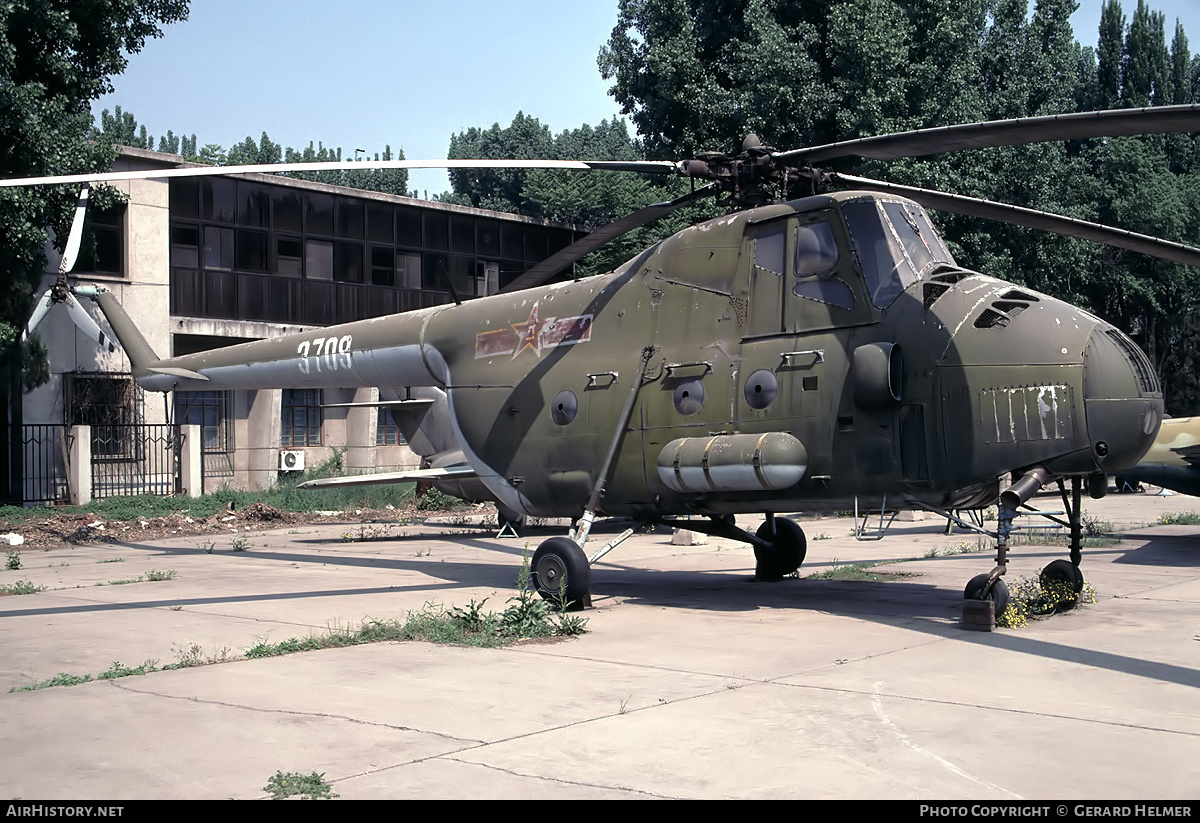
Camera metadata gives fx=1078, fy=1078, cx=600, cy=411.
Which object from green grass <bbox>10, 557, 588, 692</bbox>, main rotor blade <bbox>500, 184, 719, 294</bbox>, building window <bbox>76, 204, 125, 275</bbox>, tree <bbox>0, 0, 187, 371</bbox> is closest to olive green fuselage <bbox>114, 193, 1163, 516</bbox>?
main rotor blade <bbox>500, 184, 719, 294</bbox>

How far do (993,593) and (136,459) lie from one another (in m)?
20.1

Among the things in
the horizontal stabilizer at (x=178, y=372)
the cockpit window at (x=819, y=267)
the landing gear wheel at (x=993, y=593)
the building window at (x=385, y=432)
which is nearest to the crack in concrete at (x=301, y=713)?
the landing gear wheel at (x=993, y=593)

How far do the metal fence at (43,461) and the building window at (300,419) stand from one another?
6.35 metres

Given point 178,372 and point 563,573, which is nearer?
point 563,573

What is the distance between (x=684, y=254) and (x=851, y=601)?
12.0 ft

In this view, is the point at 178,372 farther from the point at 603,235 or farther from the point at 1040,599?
the point at 1040,599

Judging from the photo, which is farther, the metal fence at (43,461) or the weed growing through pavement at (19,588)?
the metal fence at (43,461)

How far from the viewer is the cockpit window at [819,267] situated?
29.8ft

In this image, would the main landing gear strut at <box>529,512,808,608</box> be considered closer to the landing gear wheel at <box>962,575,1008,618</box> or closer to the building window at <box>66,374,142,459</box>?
the landing gear wheel at <box>962,575,1008,618</box>

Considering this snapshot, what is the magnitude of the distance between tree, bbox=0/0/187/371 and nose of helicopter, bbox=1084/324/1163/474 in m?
16.6

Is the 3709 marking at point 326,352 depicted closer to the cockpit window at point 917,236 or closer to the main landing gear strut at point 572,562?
the main landing gear strut at point 572,562

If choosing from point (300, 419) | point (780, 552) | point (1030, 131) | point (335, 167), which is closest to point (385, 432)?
point (300, 419)

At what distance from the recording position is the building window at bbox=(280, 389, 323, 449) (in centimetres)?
2820

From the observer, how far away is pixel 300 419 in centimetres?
2856
